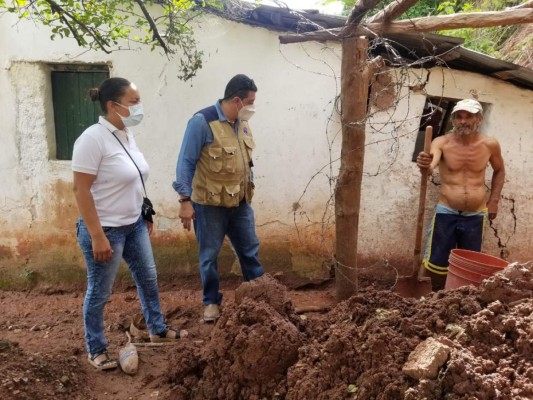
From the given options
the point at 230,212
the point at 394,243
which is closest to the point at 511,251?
the point at 394,243

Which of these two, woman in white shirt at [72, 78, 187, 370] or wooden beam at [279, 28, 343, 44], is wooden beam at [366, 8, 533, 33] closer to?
wooden beam at [279, 28, 343, 44]

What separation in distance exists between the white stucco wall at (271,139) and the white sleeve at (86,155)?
200 cm

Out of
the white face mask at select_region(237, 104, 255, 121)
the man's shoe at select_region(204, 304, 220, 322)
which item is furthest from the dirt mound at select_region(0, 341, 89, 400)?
the white face mask at select_region(237, 104, 255, 121)

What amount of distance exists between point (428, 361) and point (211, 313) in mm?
2264

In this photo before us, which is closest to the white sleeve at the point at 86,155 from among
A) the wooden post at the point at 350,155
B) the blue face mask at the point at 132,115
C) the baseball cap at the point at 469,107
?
the blue face mask at the point at 132,115

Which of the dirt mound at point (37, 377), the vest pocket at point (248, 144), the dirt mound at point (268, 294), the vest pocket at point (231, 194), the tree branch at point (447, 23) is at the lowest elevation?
the dirt mound at point (37, 377)

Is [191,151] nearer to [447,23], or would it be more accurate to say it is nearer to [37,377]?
[37,377]

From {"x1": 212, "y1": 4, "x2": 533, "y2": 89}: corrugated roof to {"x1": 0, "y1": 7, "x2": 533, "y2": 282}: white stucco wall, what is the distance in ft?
0.44

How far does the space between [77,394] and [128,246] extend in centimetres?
97

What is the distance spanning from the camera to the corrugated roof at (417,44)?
407 cm

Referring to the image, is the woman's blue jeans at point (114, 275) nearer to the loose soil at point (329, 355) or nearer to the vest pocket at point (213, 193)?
the loose soil at point (329, 355)

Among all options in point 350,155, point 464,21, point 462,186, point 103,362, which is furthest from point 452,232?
point 103,362

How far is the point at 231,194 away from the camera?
350 centimetres

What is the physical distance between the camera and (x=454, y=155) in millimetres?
4215
